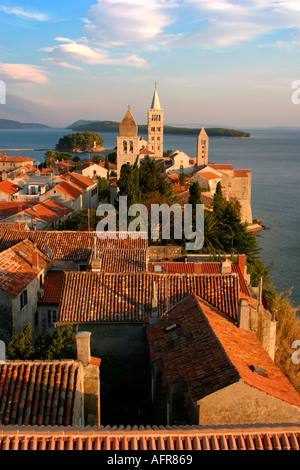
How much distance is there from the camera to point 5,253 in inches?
648

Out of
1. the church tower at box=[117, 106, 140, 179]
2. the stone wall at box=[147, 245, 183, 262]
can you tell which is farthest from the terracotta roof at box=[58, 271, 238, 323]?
the church tower at box=[117, 106, 140, 179]

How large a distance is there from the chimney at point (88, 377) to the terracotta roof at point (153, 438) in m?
2.47

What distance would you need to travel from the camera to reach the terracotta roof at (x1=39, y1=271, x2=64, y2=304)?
1644cm

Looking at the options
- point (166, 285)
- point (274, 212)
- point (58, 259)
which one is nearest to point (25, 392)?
point (166, 285)

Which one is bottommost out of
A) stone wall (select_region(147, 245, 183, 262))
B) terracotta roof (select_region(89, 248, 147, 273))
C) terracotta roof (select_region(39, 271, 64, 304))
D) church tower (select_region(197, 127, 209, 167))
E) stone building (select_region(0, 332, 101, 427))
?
stone wall (select_region(147, 245, 183, 262))

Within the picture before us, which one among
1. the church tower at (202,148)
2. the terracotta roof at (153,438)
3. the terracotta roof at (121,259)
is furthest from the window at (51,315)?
the church tower at (202,148)

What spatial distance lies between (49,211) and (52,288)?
655 inches

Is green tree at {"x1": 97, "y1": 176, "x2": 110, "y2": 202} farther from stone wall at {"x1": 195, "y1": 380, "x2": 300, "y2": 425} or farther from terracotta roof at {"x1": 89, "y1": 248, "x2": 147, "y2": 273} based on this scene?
stone wall at {"x1": 195, "y1": 380, "x2": 300, "y2": 425}

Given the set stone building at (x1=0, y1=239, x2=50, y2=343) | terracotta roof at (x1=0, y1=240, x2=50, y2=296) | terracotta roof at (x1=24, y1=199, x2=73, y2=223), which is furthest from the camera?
terracotta roof at (x1=24, y1=199, x2=73, y2=223)

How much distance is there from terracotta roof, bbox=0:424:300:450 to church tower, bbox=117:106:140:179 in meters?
41.7

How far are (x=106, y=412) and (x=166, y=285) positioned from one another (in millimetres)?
4198

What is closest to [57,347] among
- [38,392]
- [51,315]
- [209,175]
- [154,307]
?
[38,392]
